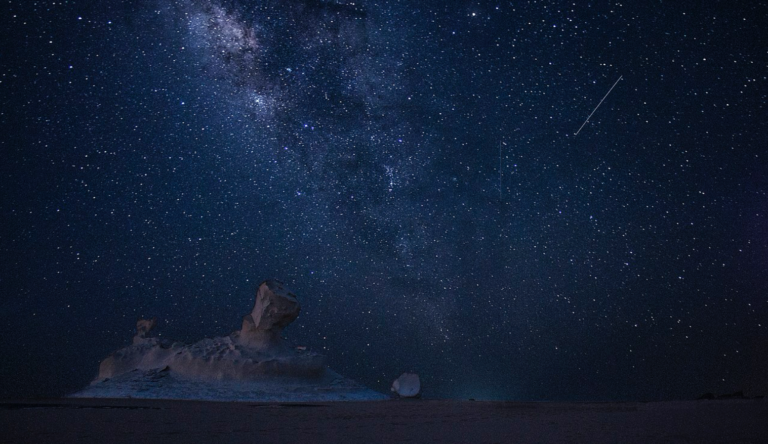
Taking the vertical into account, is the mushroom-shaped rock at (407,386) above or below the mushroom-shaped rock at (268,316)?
below

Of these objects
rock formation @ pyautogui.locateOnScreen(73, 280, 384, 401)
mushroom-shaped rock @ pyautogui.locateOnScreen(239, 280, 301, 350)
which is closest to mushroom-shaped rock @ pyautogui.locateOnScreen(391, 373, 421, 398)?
rock formation @ pyautogui.locateOnScreen(73, 280, 384, 401)

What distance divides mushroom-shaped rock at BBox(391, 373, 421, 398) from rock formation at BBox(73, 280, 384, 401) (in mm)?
1340

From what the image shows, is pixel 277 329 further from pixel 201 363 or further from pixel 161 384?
pixel 161 384

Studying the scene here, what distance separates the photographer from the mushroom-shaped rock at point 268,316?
1024 inches

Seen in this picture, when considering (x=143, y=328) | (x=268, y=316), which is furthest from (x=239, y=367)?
(x=143, y=328)

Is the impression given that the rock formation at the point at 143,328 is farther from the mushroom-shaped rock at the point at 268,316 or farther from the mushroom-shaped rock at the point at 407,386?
the mushroom-shaped rock at the point at 407,386

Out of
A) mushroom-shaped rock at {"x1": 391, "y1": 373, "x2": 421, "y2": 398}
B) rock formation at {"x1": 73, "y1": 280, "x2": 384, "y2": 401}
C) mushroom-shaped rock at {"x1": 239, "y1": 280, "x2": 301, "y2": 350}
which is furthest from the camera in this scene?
mushroom-shaped rock at {"x1": 391, "y1": 373, "x2": 421, "y2": 398}

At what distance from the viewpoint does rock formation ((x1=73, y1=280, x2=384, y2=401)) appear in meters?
22.0

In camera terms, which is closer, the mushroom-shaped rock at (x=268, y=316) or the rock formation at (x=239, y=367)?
the rock formation at (x=239, y=367)

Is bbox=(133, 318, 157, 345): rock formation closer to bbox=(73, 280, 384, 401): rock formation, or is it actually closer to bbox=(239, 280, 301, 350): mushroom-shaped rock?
bbox=(73, 280, 384, 401): rock formation

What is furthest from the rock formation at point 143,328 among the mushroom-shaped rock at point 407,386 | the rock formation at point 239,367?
the mushroom-shaped rock at point 407,386

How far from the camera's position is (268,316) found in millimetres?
25953

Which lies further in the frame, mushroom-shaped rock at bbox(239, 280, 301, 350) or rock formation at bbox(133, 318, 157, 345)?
rock formation at bbox(133, 318, 157, 345)

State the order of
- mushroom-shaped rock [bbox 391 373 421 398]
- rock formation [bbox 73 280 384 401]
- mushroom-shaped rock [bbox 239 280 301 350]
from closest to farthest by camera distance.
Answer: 1. rock formation [bbox 73 280 384 401]
2. mushroom-shaped rock [bbox 239 280 301 350]
3. mushroom-shaped rock [bbox 391 373 421 398]
